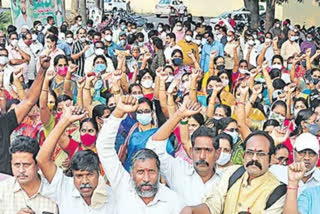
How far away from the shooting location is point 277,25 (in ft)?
60.2

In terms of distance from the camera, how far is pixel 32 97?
6.31 m

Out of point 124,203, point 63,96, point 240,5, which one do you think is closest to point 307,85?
point 63,96

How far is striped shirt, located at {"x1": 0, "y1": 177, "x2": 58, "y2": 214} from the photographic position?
16.3ft

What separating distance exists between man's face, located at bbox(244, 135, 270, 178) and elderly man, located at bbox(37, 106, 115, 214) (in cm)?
95

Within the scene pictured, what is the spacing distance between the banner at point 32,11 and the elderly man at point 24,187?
1172 cm

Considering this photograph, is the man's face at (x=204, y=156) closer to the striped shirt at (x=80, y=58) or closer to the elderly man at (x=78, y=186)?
the elderly man at (x=78, y=186)

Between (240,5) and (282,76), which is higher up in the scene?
(240,5)

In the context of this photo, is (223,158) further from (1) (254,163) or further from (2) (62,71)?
(2) (62,71)

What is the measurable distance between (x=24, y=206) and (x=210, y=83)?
4.74 meters

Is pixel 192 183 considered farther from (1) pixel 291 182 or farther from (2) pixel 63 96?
(2) pixel 63 96

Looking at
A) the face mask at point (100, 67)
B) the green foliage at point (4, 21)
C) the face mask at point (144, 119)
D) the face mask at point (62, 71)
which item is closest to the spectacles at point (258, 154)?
the face mask at point (144, 119)

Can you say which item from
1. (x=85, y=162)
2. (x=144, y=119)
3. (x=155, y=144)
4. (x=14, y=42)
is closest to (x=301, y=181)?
(x=155, y=144)

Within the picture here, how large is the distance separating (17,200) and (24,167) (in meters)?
0.22

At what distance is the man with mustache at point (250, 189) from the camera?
471cm
